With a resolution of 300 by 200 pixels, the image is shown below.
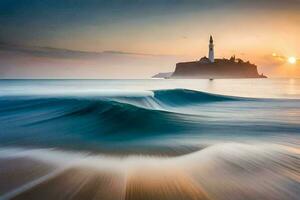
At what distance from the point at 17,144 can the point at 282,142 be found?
812cm

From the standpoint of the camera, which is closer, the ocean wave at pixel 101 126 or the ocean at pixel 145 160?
the ocean at pixel 145 160

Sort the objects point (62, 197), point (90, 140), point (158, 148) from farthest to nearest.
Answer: point (90, 140), point (158, 148), point (62, 197)

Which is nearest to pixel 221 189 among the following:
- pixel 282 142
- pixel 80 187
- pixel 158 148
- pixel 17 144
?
pixel 80 187

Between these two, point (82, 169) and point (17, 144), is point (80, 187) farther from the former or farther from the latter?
point (17, 144)

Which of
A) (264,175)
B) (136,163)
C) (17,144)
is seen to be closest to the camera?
(264,175)

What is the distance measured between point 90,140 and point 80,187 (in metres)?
5.32

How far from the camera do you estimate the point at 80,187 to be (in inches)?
205

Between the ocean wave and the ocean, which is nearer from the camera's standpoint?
the ocean

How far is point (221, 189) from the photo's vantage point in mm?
5160

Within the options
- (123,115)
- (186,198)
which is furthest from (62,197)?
(123,115)

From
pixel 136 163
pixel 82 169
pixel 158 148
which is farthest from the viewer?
pixel 158 148

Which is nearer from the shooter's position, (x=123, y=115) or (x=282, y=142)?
(x=282, y=142)

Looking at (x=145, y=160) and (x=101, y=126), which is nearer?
(x=145, y=160)

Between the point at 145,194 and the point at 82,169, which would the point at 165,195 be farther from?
the point at 82,169
